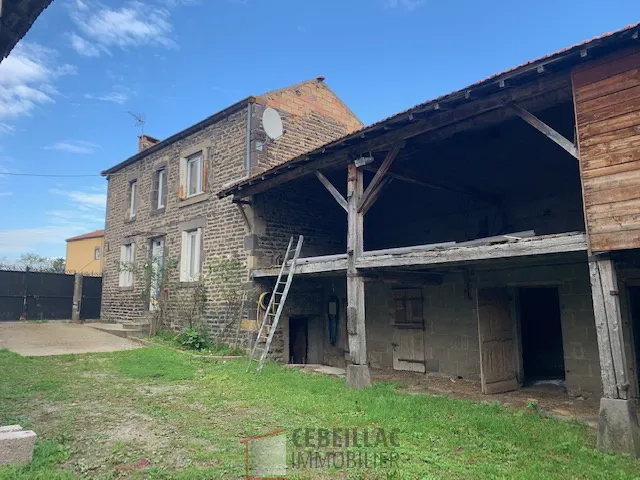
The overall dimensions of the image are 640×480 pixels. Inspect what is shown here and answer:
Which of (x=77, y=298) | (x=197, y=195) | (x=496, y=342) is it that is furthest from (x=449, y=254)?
(x=77, y=298)

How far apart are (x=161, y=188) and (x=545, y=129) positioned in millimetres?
12336

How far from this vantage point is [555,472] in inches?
150

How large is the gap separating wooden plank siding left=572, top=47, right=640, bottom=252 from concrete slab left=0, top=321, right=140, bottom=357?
398 inches

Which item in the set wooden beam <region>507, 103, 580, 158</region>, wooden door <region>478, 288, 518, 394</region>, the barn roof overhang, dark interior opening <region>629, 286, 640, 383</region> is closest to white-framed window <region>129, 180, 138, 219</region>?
the barn roof overhang

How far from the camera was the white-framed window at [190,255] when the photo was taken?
12.4 m

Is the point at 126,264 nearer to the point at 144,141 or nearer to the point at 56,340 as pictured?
the point at 56,340

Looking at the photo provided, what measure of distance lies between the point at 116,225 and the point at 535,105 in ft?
50.3

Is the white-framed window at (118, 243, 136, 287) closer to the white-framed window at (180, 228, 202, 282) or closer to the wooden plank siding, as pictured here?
the white-framed window at (180, 228, 202, 282)

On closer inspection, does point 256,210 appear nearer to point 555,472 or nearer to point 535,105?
point 535,105

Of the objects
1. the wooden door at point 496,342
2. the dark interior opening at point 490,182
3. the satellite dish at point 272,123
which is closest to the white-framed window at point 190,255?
the satellite dish at point 272,123

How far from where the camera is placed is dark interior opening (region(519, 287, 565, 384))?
10445 millimetres

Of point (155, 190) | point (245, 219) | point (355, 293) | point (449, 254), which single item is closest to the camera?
point (449, 254)

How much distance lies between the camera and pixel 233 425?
5055mm

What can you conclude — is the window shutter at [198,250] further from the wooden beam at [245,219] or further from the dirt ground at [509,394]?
the dirt ground at [509,394]
